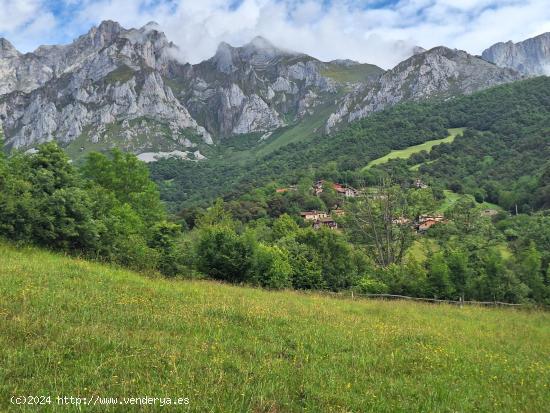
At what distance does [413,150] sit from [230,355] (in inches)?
7326

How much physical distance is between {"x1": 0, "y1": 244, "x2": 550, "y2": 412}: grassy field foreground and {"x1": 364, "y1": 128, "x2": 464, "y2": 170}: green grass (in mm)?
155843

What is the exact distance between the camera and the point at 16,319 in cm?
891

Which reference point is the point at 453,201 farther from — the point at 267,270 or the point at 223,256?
the point at 223,256

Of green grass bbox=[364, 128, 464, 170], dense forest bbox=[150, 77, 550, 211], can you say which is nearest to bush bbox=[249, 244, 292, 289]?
dense forest bbox=[150, 77, 550, 211]

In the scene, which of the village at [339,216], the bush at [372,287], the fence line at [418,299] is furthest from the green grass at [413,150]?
the fence line at [418,299]

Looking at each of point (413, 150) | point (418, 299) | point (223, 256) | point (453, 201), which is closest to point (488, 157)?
point (413, 150)

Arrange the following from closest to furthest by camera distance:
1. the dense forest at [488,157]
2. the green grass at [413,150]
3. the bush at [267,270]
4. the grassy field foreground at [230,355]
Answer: the grassy field foreground at [230,355] → the bush at [267,270] → the dense forest at [488,157] → the green grass at [413,150]

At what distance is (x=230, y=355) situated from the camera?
8812mm

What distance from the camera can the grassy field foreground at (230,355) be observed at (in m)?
6.80

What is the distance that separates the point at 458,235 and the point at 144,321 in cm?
6863

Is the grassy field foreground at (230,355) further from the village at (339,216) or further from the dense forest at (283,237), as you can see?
the village at (339,216)

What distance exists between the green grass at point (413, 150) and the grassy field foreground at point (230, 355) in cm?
15584

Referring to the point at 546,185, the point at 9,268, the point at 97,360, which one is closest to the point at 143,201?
the point at 9,268

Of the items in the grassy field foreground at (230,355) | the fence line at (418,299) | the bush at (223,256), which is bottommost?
the fence line at (418,299)
